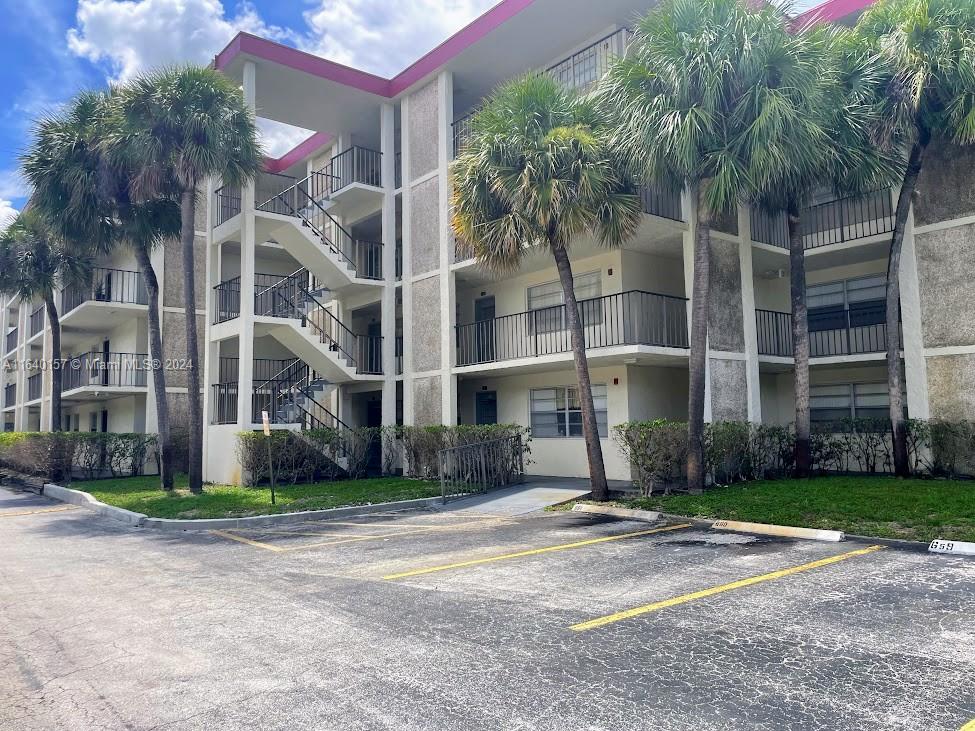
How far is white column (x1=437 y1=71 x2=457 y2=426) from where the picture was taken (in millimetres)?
19438

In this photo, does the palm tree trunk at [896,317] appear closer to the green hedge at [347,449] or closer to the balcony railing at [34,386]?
the green hedge at [347,449]

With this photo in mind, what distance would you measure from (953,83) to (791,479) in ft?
27.4

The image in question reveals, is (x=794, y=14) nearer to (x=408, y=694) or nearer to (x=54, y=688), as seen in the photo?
(x=408, y=694)

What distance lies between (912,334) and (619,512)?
8357mm

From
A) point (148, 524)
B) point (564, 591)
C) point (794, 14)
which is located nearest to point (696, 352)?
point (794, 14)

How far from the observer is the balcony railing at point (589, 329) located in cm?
1683

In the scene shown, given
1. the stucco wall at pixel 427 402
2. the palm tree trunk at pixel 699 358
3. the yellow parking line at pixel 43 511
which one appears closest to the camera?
the palm tree trunk at pixel 699 358

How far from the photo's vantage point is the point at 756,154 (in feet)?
40.6

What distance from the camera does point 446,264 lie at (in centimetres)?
1967

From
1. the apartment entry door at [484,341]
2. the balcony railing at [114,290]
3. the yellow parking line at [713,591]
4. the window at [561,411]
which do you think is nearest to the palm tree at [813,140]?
the window at [561,411]

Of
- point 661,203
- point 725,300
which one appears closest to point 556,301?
point 661,203

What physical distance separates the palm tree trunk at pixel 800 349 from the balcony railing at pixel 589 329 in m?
2.55

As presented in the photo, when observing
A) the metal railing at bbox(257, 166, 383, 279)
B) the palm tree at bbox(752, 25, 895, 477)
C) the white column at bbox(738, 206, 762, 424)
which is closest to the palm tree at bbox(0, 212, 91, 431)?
the metal railing at bbox(257, 166, 383, 279)

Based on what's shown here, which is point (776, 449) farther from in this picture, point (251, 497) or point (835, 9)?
point (251, 497)
